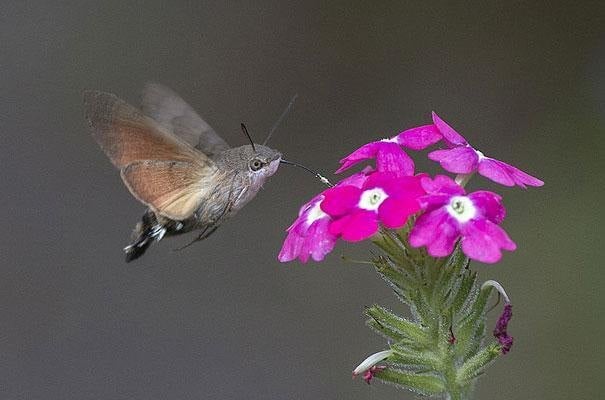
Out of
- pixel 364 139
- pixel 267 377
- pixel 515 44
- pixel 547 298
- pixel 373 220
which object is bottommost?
pixel 267 377

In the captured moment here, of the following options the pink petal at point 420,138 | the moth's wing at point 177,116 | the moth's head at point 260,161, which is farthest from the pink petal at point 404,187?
the moth's wing at point 177,116

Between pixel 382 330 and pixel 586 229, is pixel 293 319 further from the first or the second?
pixel 382 330

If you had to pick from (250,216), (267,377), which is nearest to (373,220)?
(267,377)

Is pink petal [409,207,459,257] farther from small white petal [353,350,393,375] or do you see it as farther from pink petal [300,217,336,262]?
small white petal [353,350,393,375]

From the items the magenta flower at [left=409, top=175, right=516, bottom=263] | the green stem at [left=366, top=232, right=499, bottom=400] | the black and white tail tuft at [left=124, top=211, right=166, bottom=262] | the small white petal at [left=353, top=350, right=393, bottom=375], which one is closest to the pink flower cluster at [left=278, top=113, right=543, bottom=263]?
the magenta flower at [left=409, top=175, right=516, bottom=263]

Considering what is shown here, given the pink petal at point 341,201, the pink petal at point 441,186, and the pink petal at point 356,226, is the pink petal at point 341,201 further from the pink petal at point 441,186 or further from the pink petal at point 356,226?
the pink petal at point 441,186

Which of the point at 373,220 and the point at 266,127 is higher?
the point at 266,127

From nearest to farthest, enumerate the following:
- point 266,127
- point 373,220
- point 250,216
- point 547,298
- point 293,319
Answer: point 373,220, point 547,298, point 293,319, point 250,216, point 266,127
